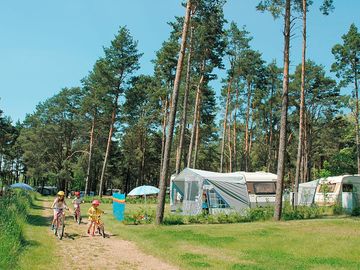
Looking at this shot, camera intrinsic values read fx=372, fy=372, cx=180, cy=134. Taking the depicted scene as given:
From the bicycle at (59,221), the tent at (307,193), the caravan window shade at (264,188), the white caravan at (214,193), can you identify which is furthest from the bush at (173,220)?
the tent at (307,193)

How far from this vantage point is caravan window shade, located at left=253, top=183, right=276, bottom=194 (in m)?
21.5

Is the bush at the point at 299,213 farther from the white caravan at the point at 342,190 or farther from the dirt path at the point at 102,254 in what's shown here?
the dirt path at the point at 102,254

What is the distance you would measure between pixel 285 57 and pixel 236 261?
12.0m

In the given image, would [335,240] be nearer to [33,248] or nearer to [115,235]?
[115,235]

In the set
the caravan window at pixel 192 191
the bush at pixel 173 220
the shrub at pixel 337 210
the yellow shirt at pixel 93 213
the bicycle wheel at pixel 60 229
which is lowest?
the bicycle wheel at pixel 60 229

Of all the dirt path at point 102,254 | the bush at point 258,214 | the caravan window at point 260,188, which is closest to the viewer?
the dirt path at point 102,254

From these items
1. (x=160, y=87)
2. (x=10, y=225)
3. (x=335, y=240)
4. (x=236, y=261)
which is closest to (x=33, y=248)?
(x=10, y=225)

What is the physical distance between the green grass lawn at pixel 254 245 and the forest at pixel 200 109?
3.54 m

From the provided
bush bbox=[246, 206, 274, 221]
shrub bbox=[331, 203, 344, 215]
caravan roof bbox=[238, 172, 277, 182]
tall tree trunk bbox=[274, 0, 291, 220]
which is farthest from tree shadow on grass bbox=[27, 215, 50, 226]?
shrub bbox=[331, 203, 344, 215]

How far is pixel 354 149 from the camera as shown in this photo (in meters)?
38.4

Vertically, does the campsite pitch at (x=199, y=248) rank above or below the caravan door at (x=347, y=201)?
below

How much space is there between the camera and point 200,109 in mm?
35250

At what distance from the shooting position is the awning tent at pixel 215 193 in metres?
18.4

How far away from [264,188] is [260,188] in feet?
0.99
